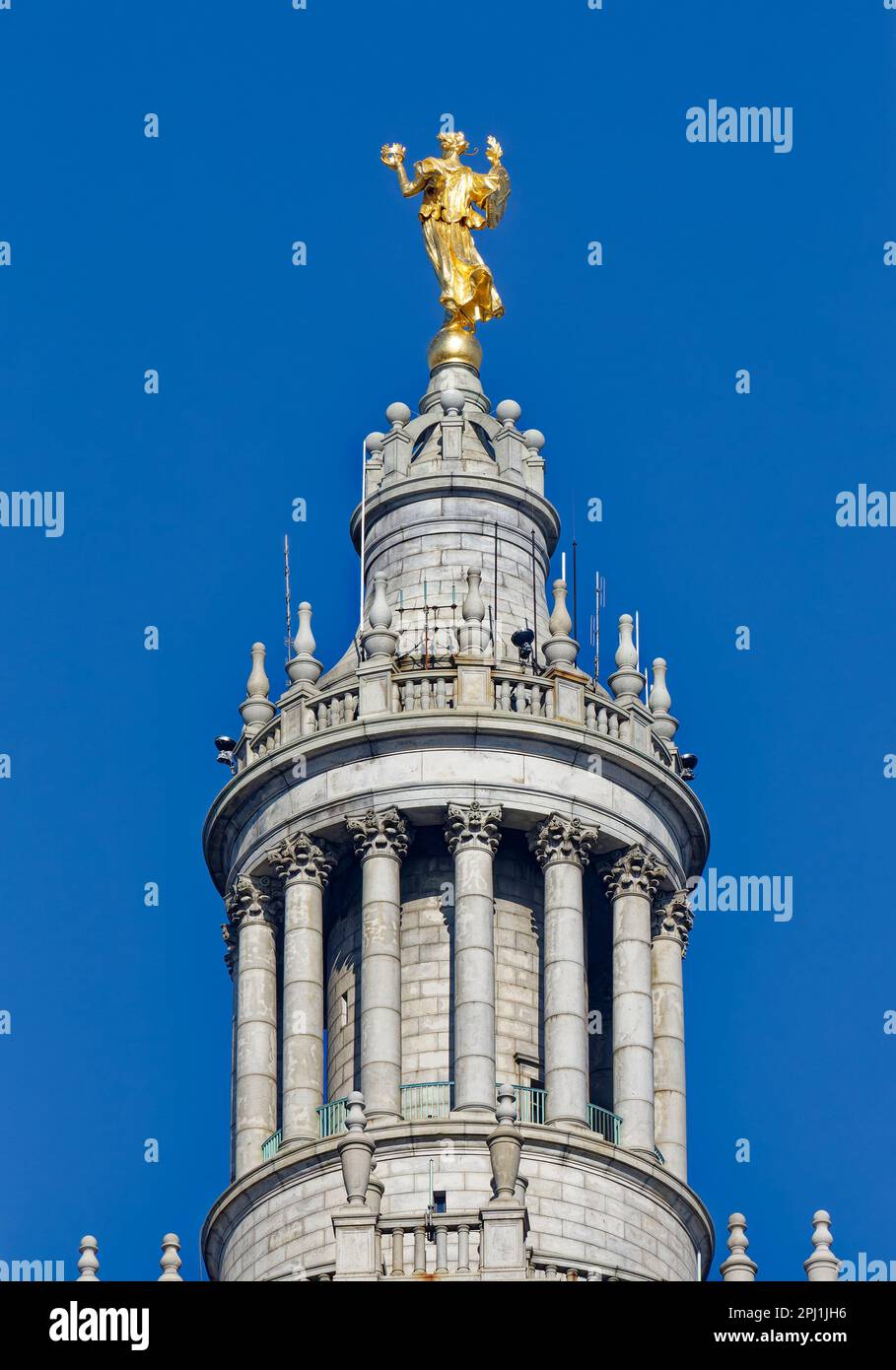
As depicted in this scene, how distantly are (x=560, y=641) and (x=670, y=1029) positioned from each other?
8.15 metres

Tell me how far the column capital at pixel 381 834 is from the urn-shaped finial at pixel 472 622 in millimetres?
4293

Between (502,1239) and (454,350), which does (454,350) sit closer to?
(454,350)

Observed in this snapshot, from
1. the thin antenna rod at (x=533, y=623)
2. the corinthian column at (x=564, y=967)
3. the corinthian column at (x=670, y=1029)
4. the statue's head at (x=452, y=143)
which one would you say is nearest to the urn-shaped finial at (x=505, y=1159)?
the corinthian column at (x=564, y=967)

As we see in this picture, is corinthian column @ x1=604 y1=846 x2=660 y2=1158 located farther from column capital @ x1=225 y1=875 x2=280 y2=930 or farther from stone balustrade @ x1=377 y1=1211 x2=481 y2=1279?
stone balustrade @ x1=377 y1=1211 x2=481 y2=1279

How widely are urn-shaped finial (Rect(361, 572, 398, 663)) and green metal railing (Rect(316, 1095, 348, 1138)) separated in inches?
367

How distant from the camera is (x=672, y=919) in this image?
9331cm

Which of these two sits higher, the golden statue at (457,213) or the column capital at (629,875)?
the golden statue at (457,213)

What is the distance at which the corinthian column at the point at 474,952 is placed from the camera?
287 ft

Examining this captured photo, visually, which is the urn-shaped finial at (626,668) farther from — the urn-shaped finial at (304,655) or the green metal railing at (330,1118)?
the green metal railing at (330,1118)

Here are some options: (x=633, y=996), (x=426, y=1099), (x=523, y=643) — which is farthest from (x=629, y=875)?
(x=426, y=1099)

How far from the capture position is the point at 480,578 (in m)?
96.1
